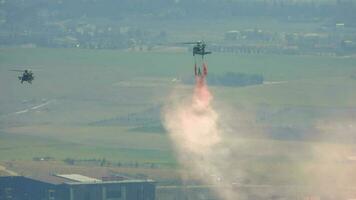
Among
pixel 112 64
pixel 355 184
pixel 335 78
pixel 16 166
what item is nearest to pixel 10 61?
pixel 112 64

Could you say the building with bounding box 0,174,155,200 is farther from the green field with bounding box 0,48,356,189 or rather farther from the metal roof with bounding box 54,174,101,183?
the green field with bounding box 0,48,356,189

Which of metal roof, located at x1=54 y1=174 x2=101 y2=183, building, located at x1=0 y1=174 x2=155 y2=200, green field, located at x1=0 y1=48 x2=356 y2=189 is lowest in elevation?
building, located at x1=0 y1=174 x2=155 y2=200

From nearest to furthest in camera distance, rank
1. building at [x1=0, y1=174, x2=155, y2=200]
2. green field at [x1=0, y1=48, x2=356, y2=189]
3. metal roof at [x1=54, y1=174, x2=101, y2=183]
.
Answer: building at [x1=0, y1=174, x2=155, y2=200], metal roof at [x1=54, y1=174, x2=101, y2=183], green field at [x1=0, y1=48, x2=356, y2=189]

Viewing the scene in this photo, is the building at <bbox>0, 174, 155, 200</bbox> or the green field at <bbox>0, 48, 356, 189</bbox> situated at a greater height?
the green field at <bbox>0, 48, 356, 189</bbox>

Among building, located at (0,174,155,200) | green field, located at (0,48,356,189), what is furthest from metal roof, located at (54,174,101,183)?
green field, located at (0,48,356,189)

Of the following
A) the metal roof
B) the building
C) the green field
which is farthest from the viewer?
the green field

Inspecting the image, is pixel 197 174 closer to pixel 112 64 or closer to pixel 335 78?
pixel 335 78
